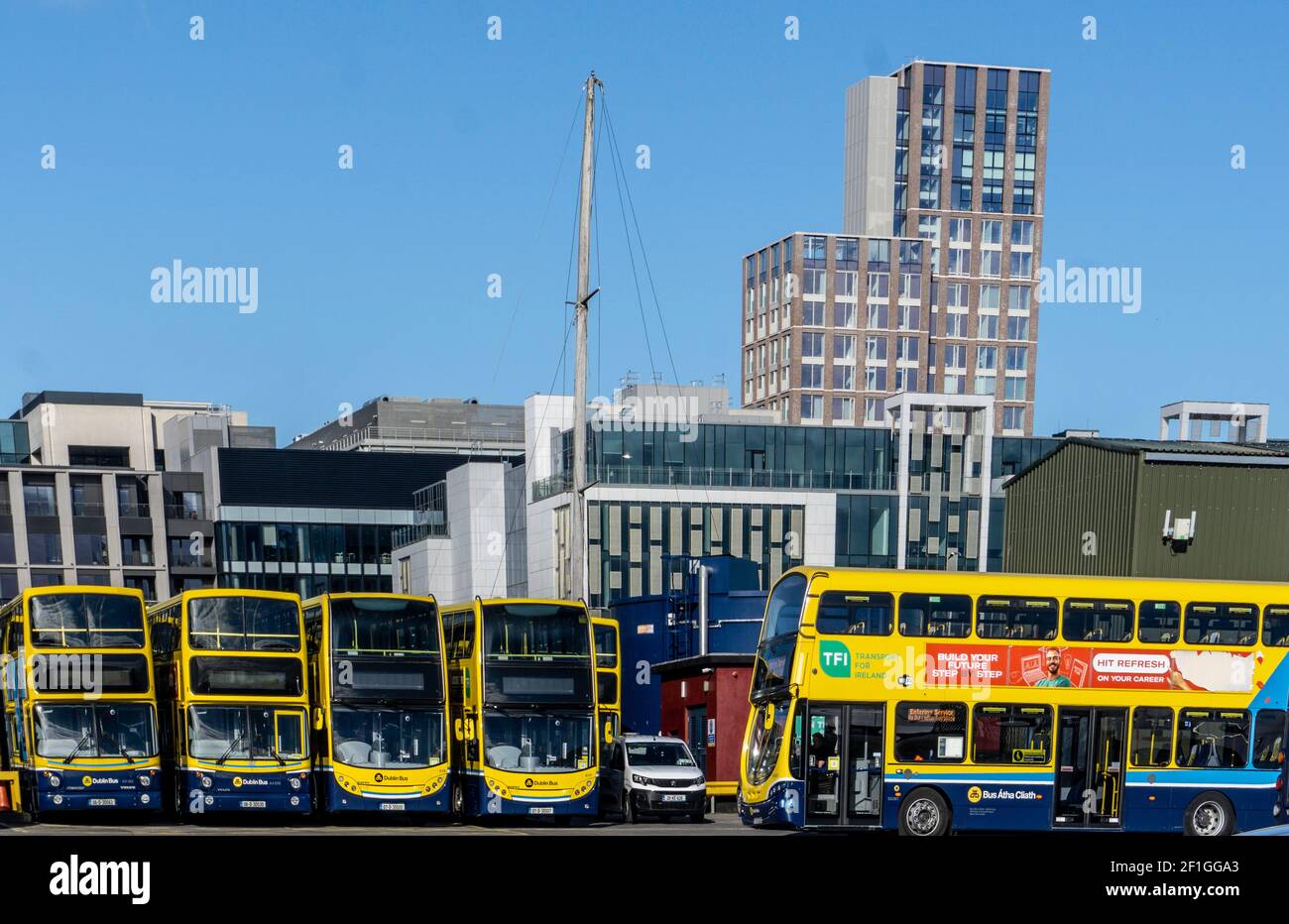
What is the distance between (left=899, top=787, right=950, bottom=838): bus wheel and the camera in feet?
90.8

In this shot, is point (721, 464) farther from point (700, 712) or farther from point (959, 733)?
point (959, 733)

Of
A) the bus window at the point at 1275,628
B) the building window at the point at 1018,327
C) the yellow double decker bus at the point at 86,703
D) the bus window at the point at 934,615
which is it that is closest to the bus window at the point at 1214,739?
the bus window at the point at 1275,628

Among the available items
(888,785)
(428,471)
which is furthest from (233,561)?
(888,785)

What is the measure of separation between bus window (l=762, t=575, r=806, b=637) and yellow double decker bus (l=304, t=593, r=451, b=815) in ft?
23.4

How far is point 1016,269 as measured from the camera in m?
162

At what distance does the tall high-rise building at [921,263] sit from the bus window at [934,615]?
126 m

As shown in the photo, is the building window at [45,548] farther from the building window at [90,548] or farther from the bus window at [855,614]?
the bus window at [855,614]

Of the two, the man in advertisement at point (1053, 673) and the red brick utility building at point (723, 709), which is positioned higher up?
the man in advertisement at point (1053, 673)

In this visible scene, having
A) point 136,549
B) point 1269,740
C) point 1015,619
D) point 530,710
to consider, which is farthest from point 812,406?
point 1015,619

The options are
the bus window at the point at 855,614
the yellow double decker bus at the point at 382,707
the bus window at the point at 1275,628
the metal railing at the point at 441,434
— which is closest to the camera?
the bus window at the point at 855,614

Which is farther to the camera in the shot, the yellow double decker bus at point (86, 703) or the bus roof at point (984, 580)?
the yellow double decker bus at point (86, 703)

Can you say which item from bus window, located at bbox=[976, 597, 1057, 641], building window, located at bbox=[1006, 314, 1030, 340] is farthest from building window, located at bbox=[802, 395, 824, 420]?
bus window, located at bbox=[976, 597, 1057, 641]

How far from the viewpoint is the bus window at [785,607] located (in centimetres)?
2759

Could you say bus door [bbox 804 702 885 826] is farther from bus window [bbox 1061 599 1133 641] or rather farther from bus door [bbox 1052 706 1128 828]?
bus window [bbox 1061 599 1133 641]
